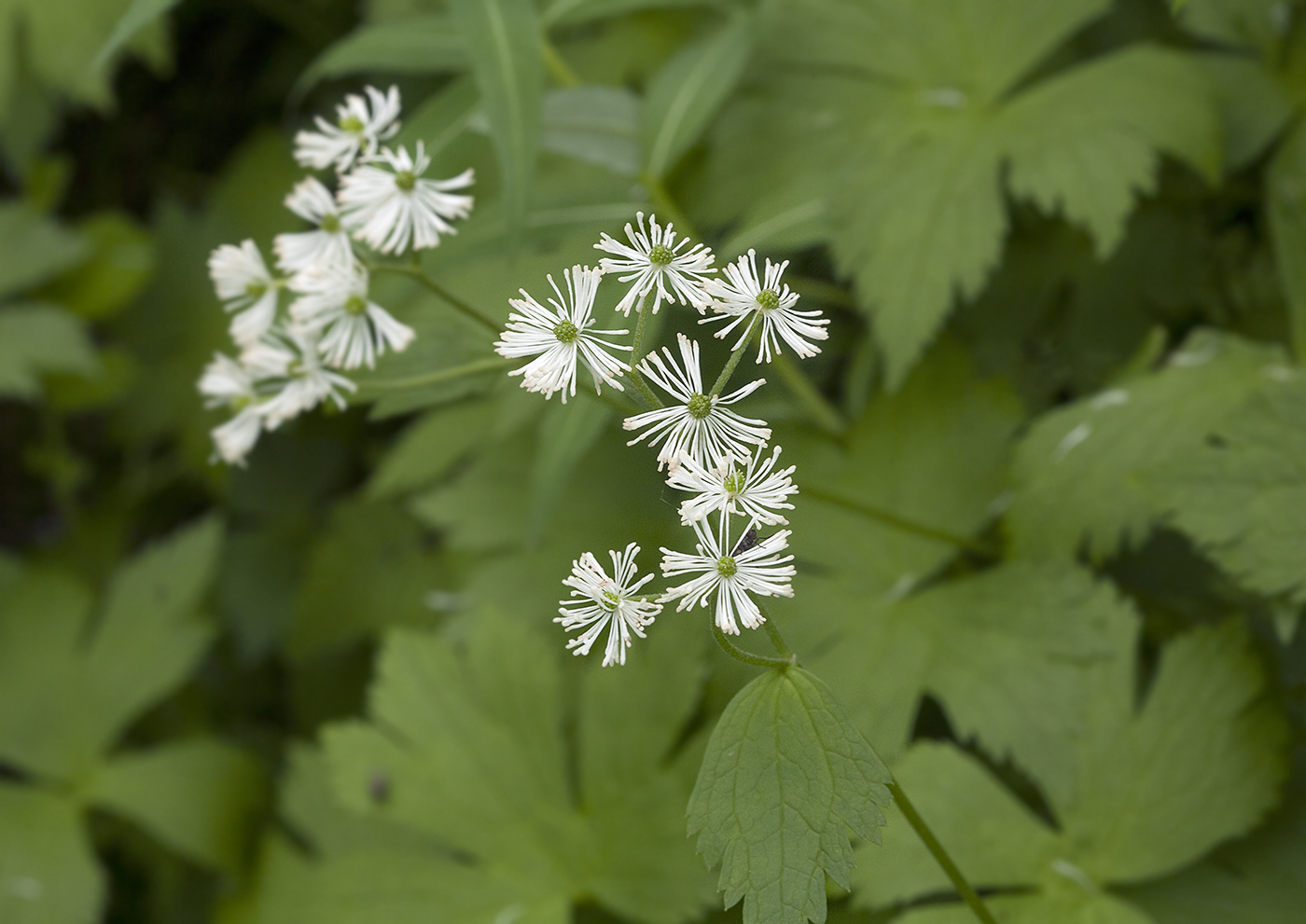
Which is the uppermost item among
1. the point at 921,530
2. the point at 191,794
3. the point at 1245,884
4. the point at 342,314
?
the point at 342,314

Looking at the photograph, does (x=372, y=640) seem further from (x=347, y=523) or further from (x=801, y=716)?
(x=801, y=716)

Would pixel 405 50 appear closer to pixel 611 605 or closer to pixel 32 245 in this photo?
pixel 611 605

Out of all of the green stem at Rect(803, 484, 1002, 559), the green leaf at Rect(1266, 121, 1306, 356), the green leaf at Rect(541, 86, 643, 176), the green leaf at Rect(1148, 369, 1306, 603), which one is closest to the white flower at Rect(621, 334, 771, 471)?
the green stem at Rect(803, 484, 1002, 559)

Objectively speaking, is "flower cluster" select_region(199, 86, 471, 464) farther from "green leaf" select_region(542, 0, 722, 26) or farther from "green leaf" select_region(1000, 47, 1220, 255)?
"green leaf" select_region(1000, 47, 1220, 255)

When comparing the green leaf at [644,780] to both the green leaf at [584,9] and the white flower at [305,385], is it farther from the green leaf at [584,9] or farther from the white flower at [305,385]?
the green leaf at [584,9]

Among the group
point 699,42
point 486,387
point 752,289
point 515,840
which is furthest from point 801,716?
point 699,42

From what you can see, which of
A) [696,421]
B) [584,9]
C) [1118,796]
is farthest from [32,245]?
[1118,796]

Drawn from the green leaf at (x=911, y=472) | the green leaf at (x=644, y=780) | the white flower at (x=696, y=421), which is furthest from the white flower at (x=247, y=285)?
the green leaf at (x=911, y=472)
